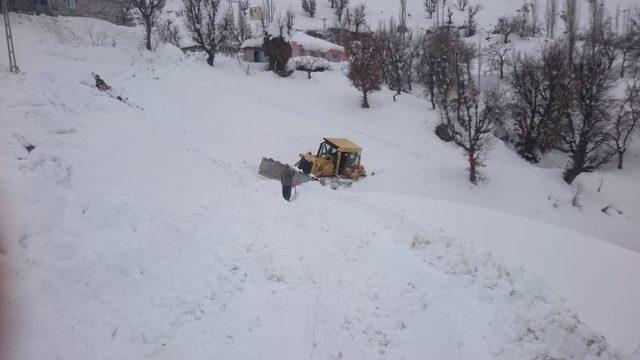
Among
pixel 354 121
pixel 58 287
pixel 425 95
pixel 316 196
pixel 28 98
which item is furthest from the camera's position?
pixel 425 95

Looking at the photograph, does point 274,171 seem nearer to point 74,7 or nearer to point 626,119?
point 626,119

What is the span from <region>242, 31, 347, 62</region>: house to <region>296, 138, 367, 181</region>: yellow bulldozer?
3174 cm

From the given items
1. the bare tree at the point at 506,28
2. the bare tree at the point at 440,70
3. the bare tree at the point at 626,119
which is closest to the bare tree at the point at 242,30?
the bare tree at the point at 440,70

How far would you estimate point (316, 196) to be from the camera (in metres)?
16.0

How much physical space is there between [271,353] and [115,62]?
27970mm

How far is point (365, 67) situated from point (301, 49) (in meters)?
21.8

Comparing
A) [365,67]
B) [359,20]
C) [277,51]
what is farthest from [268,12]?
[365,67]

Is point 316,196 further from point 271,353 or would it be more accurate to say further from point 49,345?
point 49,345

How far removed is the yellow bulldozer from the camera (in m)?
19.7

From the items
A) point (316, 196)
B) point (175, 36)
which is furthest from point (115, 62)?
point (175, 36)

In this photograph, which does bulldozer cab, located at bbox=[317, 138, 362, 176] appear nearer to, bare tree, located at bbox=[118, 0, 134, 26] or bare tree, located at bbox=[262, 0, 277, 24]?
bare tree, located at bbox=[118, 0, 134, 26]

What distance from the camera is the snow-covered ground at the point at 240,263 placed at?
7.05 meters

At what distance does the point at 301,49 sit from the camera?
180 ft

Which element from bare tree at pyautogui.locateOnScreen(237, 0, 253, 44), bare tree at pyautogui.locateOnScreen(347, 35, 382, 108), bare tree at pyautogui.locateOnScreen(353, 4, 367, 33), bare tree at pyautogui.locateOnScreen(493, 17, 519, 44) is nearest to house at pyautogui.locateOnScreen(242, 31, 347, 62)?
bare tree at pyautogui.locateOnScreen(237, 0, 253, 44)
